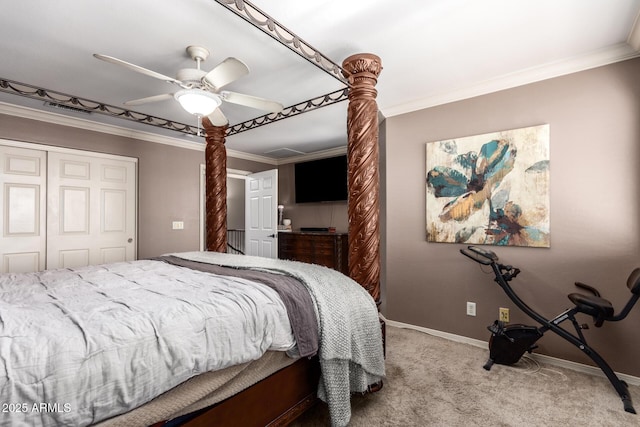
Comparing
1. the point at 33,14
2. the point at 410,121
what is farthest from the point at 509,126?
the point at 33,14

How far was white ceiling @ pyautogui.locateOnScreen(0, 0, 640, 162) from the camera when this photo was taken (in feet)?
5.99

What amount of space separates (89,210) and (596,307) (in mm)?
5065

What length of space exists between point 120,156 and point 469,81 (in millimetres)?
4271

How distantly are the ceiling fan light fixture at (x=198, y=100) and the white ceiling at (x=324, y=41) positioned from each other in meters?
0.38

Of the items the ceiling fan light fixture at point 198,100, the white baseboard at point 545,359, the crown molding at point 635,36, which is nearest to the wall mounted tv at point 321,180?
the white baseboard at point 545,359

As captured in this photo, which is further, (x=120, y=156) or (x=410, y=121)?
(x=120, y=156)

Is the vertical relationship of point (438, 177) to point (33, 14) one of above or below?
below

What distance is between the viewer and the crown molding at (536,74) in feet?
7.38

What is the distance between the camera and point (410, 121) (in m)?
3.35

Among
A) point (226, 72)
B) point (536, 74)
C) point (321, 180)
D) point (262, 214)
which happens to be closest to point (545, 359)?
point (536, 74)

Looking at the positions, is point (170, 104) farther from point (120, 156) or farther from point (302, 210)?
point (302, 210)

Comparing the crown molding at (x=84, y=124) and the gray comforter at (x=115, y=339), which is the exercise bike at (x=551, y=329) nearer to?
the gray comforter at (x=115, y=339)

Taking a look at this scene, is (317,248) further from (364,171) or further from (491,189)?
(364,171)

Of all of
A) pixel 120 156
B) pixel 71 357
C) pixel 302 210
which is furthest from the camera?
pixel 302 210
